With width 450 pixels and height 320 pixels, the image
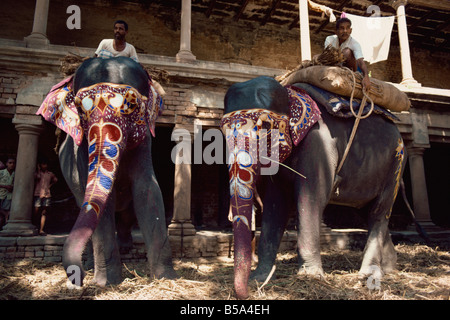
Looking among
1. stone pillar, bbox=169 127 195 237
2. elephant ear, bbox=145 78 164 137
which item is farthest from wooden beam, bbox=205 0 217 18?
elephant ear, bbox=145 78 164 137

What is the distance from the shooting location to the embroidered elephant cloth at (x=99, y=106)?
9.39ft

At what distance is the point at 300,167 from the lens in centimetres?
327

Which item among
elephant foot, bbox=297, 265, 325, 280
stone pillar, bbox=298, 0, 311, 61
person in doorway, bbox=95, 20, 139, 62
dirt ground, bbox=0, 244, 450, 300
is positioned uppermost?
stone pillar, bbox=298, 0, 311, 61

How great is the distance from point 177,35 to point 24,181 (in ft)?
26.3

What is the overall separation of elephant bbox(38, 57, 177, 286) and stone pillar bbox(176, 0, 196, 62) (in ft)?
16.4

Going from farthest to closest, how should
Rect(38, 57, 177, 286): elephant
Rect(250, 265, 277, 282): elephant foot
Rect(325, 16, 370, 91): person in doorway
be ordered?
Rect(325, 16, 370, 91): person in doorway → Rect(250, 265, 277, 282): elephant foot → Rect(38, 57, 177, 286): elephant

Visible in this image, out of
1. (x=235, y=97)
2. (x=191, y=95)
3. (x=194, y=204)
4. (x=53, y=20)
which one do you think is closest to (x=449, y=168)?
(x=194, y=204)

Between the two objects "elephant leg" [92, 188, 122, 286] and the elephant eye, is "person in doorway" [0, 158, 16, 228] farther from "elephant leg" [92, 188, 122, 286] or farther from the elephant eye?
the elephant eye

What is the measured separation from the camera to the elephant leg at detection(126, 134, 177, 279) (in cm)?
293

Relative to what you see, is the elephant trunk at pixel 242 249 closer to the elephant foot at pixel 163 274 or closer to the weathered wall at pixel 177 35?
the elephant foot at pixel 163 274

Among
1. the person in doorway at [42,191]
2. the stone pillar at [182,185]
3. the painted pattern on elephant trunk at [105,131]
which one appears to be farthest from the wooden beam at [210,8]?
the painted pattern on elephant trunk at [105,131]

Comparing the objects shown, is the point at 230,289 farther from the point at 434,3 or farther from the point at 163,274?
the point at 434,3

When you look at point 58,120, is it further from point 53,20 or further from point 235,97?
point 53,20

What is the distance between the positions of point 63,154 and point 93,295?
1738 millimetres
